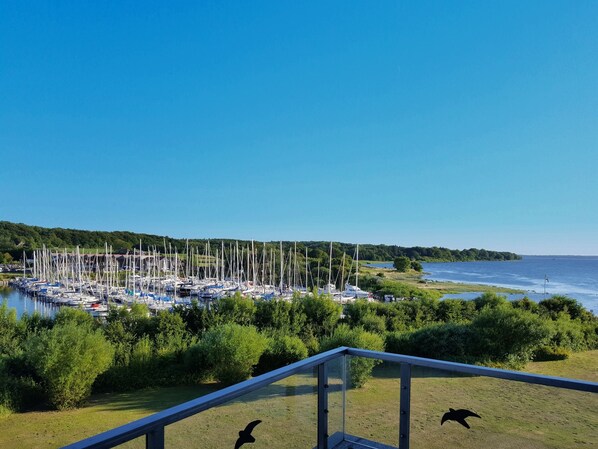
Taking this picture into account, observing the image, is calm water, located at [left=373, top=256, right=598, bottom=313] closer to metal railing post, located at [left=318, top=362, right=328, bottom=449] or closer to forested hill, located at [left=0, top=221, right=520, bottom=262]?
forested hill, located at [left=0, top=221, right=520, bottom=262]

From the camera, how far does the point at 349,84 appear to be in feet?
61.1

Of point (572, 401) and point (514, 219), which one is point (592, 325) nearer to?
point (572, 401)

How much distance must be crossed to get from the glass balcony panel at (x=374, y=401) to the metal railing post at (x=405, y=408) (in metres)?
0.03

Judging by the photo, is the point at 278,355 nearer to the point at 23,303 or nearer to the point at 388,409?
the point at 388,409

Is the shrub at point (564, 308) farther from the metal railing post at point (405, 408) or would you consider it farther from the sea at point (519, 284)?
the metal railing post at point (405, 408)

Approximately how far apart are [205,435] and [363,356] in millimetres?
1086

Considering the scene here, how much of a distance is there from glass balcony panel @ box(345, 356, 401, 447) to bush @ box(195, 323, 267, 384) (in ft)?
32.6

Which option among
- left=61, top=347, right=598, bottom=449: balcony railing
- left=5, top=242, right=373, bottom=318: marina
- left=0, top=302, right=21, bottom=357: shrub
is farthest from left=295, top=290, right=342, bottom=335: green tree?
left=61, top=347, right=598, bottom=449: balcony railing

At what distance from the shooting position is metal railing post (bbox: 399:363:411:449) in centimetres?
232

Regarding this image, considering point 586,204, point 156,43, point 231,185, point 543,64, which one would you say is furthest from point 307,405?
point 231,185

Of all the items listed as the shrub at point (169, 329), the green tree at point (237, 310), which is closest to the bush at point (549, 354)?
the green tree at point (237, 310)

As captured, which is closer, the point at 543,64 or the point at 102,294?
the point at 543,64

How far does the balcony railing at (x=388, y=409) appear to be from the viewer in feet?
5.91

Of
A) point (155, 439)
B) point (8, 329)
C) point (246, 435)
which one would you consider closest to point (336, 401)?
point (246, 435)
